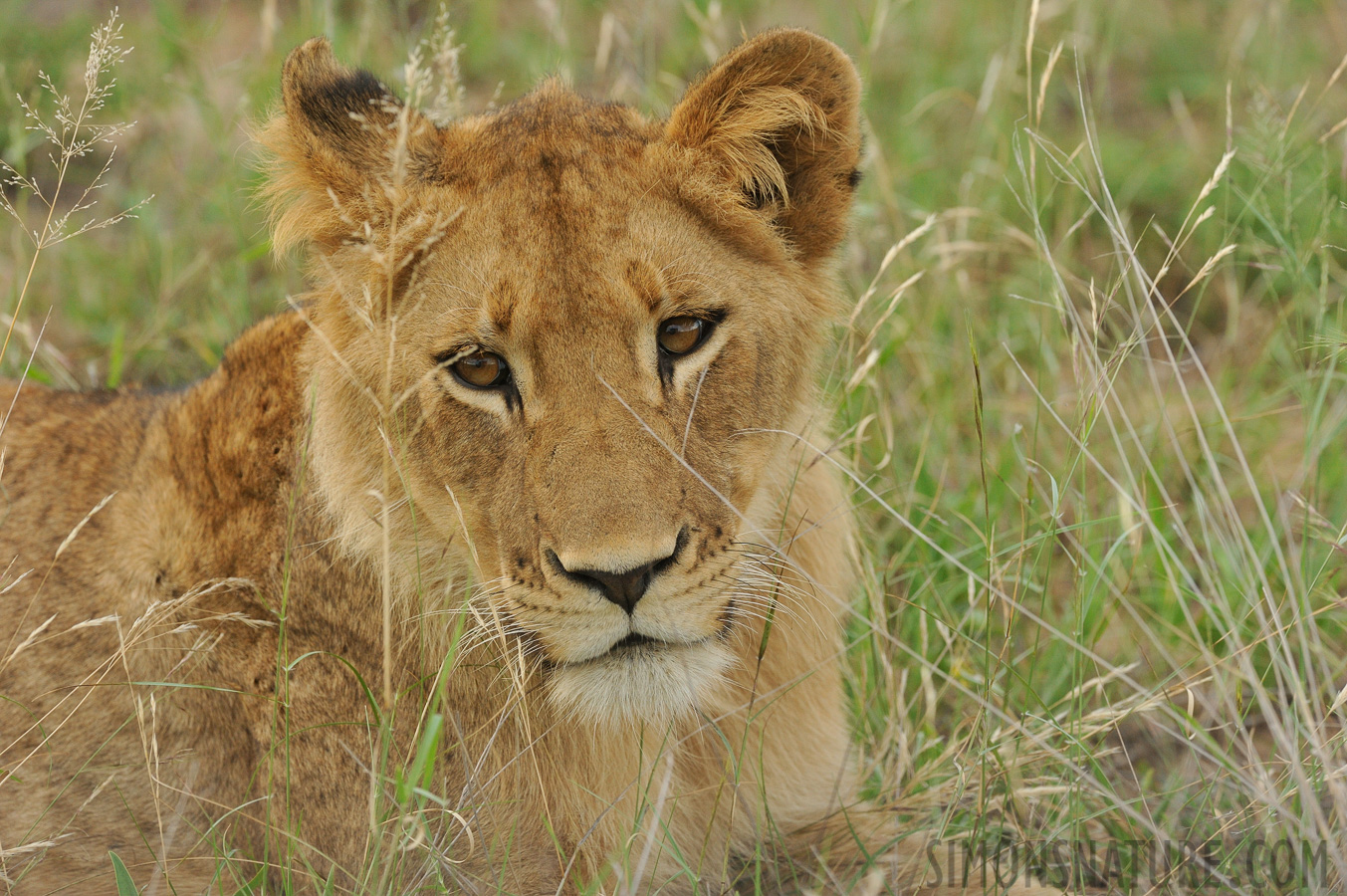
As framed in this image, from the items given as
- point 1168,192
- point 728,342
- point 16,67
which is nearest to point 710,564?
point 728,342

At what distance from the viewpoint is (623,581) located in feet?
8.31

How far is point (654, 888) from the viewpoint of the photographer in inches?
126

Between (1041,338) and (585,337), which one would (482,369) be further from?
(1041,338)

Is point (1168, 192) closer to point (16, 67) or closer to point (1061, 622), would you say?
point (1061, 622)

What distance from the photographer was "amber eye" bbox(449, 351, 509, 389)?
287 cm

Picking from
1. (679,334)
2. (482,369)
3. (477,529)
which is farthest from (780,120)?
(477,529)

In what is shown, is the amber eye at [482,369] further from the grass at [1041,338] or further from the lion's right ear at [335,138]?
the grass at [1041,338]

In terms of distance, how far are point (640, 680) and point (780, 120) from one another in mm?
1388

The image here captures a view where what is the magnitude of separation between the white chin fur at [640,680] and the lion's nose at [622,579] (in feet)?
0.49

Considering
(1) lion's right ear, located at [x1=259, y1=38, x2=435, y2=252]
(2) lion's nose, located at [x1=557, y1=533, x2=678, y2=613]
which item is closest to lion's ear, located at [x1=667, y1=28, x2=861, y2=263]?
(1) lion's right ear, located at [x1=259, y1=38, x2=435, y2=252]

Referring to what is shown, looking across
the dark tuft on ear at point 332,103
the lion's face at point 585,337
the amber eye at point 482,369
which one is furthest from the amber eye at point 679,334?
the dark tuft on ear at point 332,103

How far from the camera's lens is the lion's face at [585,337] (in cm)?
267

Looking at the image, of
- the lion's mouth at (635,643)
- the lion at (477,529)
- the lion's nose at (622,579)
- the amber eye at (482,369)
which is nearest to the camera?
the lion's nose at (622,579)

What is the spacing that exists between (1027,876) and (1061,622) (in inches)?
51.0
